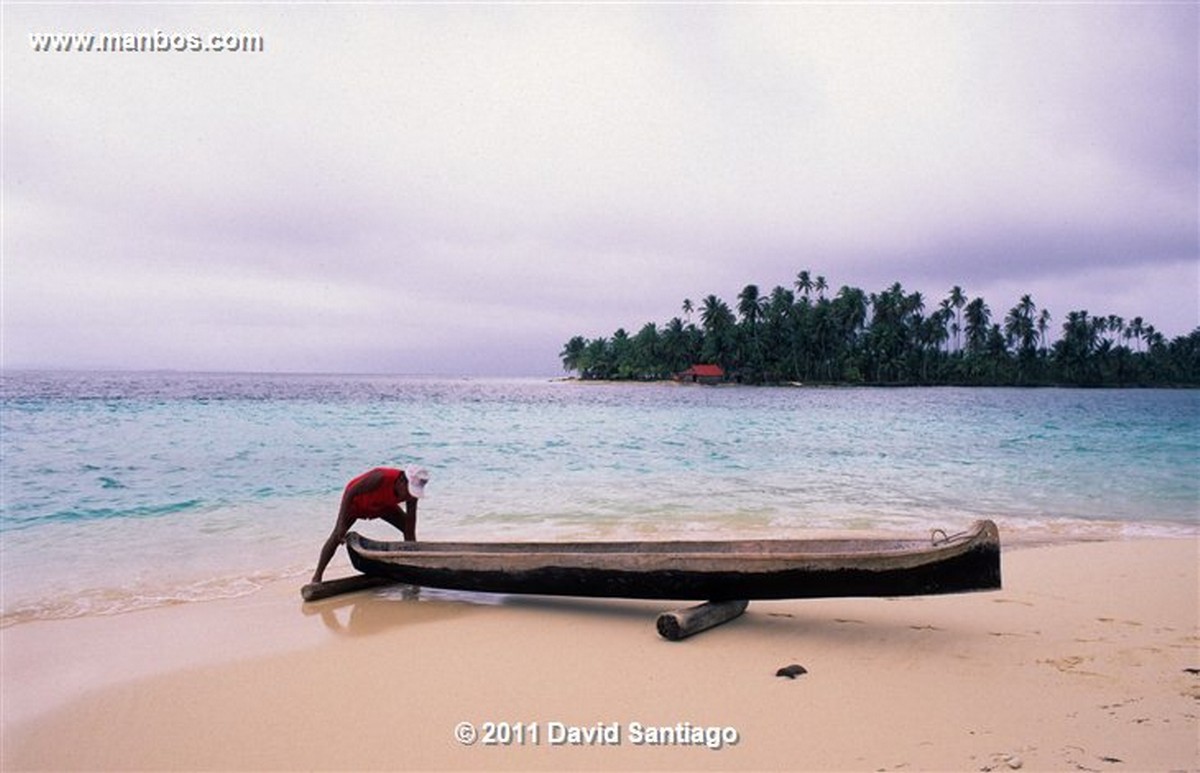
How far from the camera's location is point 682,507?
38.3ft

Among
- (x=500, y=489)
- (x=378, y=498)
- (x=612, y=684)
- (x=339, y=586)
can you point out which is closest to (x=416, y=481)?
(x=378, y=498)

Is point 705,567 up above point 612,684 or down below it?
above

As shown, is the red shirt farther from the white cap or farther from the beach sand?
the beach sand

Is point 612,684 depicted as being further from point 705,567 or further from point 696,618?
point 705,567

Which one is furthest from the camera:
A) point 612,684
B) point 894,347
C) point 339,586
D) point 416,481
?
point 894,347

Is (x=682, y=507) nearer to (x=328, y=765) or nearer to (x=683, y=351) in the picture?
(x=328, y=765)

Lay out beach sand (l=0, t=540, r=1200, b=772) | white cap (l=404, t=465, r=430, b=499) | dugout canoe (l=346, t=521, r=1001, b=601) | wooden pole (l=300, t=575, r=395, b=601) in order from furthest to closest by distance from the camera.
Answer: white cap (l=404, t=465, r=430, b=499) < wooden pole (l=300, t=575, r=395, b=601) < dugout canoe (l=346, t=521, r=1001, b=601) < beach sand (l=0, t=540, r=1200, b=772)

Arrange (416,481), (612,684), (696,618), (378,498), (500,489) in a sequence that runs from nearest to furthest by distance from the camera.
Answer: (612,684), (696,618), (416,481), (378,498), (500,489)

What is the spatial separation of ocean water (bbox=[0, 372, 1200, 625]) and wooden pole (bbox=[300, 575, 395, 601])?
3.38 feet

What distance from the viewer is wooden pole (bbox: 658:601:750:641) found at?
4.82m

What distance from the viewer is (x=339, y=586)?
20.5 ft

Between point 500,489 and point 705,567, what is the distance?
9.16 meters

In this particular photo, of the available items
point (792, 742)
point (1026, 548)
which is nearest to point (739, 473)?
point (1026, 548)

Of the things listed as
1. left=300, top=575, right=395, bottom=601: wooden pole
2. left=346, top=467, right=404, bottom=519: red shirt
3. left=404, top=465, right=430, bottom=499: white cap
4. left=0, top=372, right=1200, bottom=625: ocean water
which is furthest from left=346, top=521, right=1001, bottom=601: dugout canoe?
left=0, top=372, right=1200, bottom=625: ocean water
